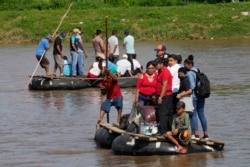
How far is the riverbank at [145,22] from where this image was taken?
5134 centimetres

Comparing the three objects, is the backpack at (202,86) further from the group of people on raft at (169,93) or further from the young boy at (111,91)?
the young boy at (111,91)

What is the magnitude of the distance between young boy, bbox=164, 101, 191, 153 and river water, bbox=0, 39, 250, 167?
0.88ft

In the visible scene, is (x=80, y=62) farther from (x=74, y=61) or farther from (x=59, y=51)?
(x=59, y=51)

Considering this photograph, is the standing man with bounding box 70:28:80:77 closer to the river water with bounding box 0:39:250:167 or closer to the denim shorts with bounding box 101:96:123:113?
the river water with bounding box 0:39:250:167

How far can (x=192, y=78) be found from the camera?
1504 centimetres

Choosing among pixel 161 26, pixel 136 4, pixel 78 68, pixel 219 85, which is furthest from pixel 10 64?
pixel 136 4

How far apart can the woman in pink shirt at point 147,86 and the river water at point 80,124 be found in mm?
1094

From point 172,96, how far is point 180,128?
98cm

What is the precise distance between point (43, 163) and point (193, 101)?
2.79 metres

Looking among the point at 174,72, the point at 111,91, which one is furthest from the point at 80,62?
the point at 174,72

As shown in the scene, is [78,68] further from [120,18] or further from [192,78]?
[120,18]

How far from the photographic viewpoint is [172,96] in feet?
49.7

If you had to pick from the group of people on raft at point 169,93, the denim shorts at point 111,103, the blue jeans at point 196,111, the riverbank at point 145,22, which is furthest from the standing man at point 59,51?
the riverbank at point 145,22

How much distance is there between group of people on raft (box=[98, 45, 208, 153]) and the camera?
14.3 metres
